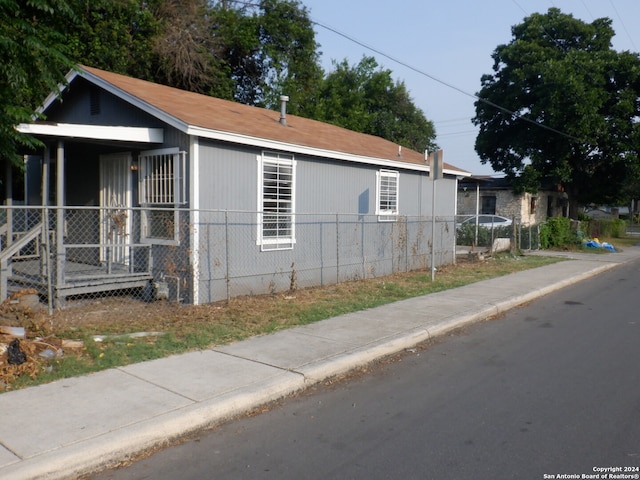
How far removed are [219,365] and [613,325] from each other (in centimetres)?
637

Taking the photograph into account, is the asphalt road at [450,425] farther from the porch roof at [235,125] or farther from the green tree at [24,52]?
the porch roof at [235,125]

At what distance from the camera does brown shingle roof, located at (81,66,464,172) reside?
9.93m

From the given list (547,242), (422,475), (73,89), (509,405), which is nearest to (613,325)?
(509,405)

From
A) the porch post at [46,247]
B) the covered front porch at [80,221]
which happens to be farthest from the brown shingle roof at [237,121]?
the porch post at [46,247]

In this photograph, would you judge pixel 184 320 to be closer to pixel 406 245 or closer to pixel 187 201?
pixel 187 201

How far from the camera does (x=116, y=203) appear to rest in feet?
35.7

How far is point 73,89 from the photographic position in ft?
39.3

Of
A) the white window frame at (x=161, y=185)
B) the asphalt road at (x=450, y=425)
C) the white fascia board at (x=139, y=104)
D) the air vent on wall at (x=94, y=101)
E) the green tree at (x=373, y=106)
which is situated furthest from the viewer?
the green tree at (x=373, y=106)

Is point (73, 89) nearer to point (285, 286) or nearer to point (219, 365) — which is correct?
point (285, 286)

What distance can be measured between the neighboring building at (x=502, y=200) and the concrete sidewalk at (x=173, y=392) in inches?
911

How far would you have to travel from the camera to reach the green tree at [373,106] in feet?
111

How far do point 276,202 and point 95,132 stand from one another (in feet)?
11.7

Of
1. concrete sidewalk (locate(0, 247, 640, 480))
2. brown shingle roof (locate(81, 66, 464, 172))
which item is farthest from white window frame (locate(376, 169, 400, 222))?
concrete sidewalk (locate(0, 247, 640, 480))

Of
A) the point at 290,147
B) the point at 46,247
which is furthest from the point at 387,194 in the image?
the point at 46,247
